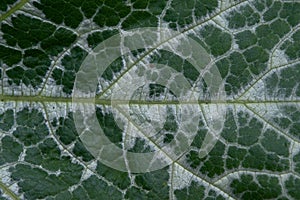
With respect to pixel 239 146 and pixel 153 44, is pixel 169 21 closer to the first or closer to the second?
pixel 153 44

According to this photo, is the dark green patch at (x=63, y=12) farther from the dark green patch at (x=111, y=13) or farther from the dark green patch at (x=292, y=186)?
the dark green patch at (x=292, y=186)

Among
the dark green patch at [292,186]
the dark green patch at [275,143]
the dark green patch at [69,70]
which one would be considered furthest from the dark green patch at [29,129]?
the dark green patch at [292,186]

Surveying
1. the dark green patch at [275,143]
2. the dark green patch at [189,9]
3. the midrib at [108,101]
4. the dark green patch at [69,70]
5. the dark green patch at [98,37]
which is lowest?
the dark green patch at [275,143]

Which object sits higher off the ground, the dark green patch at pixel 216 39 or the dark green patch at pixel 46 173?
the dark green patch at pixel 216 39

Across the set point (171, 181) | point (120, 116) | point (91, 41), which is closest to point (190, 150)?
point (171, 181)

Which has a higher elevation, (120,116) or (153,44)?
(153,44)

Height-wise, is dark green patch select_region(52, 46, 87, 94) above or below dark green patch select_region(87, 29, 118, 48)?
below

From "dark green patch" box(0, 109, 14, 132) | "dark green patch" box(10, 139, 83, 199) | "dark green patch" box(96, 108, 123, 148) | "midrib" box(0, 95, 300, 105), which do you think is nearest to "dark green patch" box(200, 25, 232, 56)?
"midrib" box(0, 95, 300, 105)

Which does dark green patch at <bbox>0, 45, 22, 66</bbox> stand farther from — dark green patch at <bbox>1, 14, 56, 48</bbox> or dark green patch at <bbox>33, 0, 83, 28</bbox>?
dark green patch at <bbox>33, 0, 83, 28</bbox>
